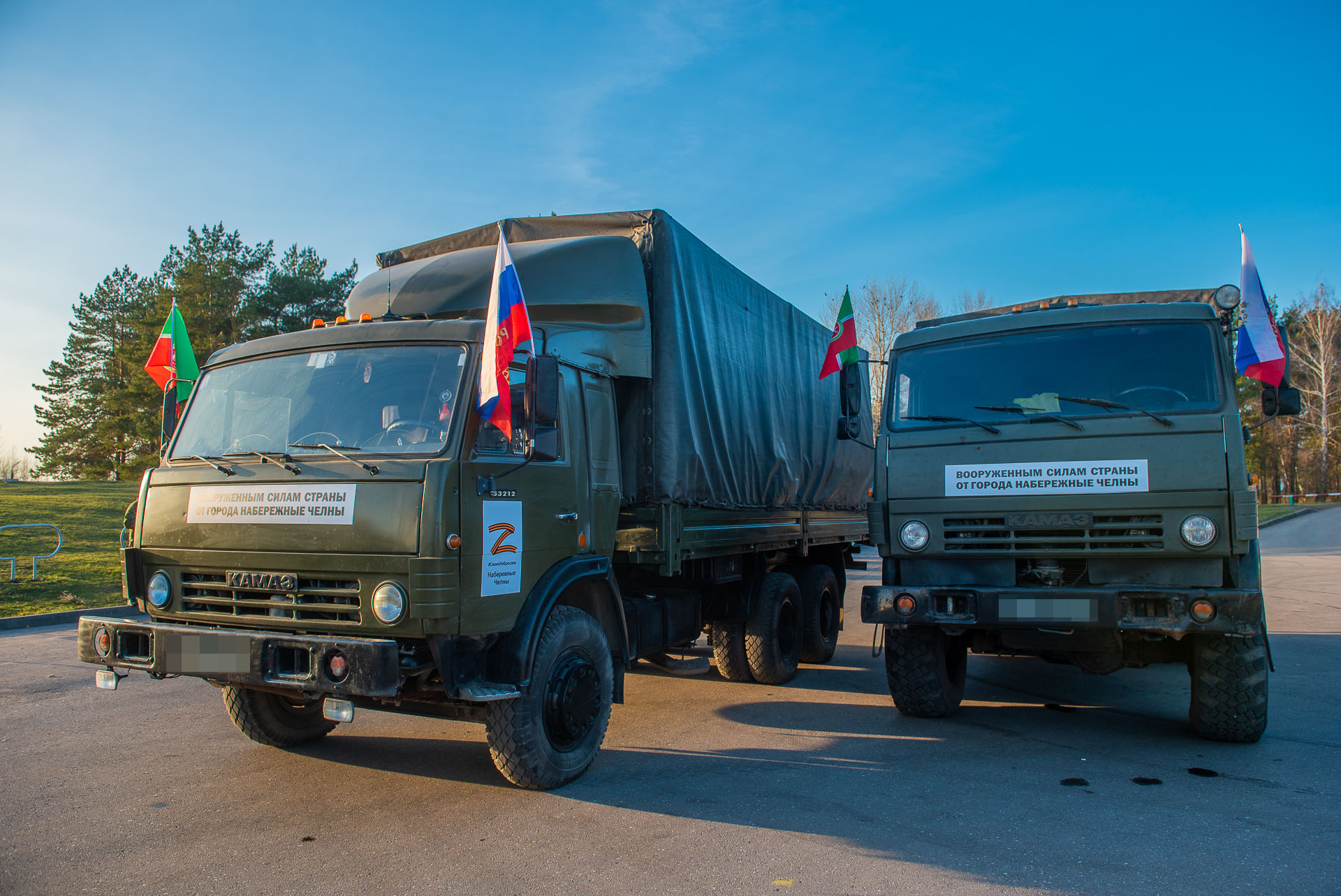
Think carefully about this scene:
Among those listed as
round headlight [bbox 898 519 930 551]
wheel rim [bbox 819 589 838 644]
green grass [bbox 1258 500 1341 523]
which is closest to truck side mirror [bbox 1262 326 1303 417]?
round headlight [bbox 898 519 930 551]

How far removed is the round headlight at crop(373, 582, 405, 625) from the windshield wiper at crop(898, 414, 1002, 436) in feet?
12.0

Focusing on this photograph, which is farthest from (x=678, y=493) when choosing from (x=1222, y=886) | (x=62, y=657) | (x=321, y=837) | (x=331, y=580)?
(x=62, y=657)

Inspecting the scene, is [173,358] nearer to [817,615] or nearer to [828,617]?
[817,615]

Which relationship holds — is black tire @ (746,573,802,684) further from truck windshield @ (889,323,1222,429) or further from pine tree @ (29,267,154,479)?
pine tree @ (29,267,154,479)

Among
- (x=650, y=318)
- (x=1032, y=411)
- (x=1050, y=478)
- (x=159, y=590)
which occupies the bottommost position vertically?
(x=159, y=590)

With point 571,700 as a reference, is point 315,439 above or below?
above

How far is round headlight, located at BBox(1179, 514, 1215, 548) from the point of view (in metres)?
5.03

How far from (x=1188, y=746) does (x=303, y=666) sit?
522cm

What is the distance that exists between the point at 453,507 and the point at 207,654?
4.44 feet

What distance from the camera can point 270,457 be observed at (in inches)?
168

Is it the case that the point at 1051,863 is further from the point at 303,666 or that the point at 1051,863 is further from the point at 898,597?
the point at 303,666

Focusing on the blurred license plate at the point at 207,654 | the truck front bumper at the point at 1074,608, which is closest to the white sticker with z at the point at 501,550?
the blurred license plate at the point at 207,654

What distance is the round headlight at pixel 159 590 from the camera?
441 cm

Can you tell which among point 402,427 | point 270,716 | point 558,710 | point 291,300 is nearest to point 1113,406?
point 558,710
